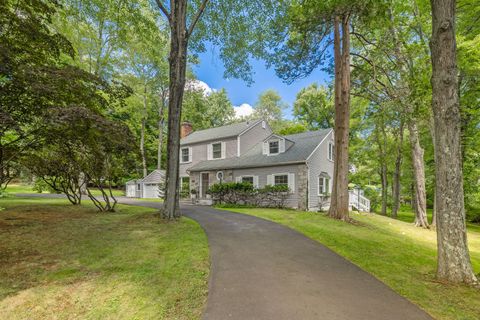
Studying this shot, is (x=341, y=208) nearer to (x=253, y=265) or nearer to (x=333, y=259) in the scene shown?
(x=333, y=259)

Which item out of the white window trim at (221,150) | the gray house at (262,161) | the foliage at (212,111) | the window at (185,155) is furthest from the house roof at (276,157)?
the foliage at (212,111)

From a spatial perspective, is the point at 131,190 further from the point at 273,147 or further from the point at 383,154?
the point at 383,154

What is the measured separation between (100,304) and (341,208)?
31.1 feet

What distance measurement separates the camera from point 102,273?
13.1ft

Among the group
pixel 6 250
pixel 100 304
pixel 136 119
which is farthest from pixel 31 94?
pixel 136 119

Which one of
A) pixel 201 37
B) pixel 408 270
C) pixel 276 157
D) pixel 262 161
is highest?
pixel 201 37

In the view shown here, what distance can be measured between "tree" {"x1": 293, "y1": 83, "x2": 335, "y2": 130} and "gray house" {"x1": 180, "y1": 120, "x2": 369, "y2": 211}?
9257 mm

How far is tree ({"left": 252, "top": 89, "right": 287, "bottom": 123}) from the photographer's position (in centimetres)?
3816

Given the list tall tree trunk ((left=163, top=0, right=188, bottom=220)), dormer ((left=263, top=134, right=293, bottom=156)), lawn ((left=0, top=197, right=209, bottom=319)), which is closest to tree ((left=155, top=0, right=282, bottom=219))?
tall tree trunk ((left=163, top=0, right=188, bottom=220))

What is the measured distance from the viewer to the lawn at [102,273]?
2.97 meters

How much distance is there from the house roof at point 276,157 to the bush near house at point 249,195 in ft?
5.41

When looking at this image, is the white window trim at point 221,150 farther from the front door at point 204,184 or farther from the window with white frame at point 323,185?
the window with white frame at point 323,185

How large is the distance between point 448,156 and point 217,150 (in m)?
16.7

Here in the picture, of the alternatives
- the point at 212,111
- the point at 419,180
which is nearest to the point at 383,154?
the point at 419,180
